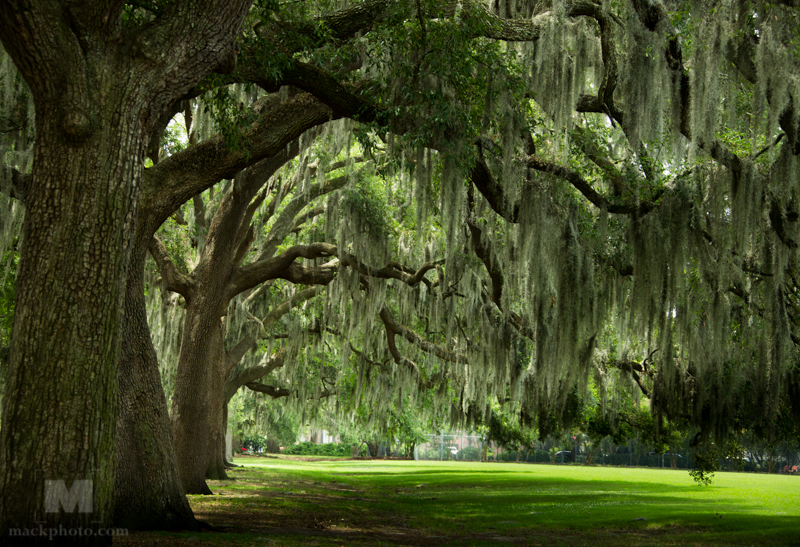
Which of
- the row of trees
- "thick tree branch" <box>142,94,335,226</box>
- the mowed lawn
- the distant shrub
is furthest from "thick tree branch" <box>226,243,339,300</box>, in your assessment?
the distant shrub

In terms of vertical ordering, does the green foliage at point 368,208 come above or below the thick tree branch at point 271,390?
above

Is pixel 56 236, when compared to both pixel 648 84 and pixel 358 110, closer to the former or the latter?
pixel 358 110

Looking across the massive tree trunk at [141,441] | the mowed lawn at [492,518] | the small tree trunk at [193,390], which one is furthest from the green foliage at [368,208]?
the massive tree trunk at [141,441]

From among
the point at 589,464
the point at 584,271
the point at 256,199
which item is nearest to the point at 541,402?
the point at 584,271

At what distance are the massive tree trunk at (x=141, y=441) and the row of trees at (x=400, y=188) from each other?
2 cm

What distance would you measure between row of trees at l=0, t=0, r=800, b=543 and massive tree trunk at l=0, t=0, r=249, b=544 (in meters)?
0.02

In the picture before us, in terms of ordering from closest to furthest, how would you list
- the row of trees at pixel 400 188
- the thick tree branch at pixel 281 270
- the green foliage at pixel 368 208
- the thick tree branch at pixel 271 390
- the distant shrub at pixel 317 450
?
the row of trees at pixel 400 188
the thick tree branch at pixel 281 270
the green foliage at pixel 368 208
the thick tree branch at pixel 271 390
the distant shrub at pixel 317 450

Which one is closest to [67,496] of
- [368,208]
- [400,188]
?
[368,208]

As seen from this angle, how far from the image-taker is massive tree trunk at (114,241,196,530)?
23.6 feet

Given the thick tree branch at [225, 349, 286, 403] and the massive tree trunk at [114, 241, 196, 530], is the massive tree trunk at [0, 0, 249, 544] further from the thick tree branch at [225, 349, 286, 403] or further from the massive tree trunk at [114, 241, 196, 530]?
the thick tree branch at [225, 349, 286, 403]

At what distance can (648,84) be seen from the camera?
7797mm

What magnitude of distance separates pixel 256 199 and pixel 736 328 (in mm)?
8734

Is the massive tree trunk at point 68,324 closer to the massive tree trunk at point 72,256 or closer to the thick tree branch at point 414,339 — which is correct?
the massive tree trunk at point 72,256

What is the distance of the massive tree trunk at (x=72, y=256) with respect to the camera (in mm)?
4418
